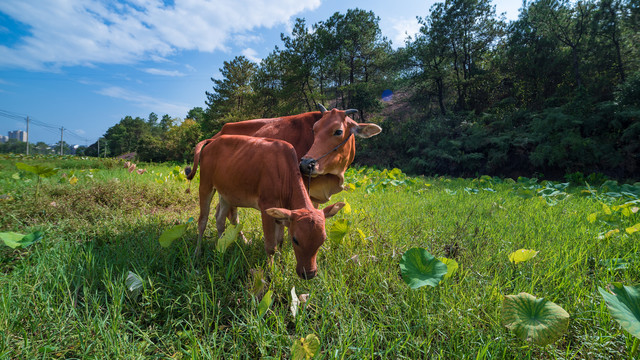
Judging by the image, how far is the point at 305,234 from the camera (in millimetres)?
1732

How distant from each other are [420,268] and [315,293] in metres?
0.72

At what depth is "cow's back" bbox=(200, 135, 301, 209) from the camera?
2.14 meters

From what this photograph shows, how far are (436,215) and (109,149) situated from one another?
9084 centimetres

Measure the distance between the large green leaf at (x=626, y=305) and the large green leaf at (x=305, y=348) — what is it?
120 centimetres

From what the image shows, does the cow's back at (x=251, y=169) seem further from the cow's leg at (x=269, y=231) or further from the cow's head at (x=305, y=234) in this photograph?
the cow's head at (x=305, y=234)

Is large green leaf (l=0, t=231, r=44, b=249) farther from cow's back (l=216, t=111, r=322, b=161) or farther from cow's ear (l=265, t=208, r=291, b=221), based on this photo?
cow's back (l=216, t=111, r=322, b=161)

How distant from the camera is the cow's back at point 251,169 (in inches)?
84.4

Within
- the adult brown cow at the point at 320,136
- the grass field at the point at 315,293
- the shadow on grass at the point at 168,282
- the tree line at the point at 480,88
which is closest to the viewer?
the grass field at the point at 315,293

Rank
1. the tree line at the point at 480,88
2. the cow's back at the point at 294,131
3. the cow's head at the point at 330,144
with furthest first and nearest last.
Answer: the tree line at the point at 480,88 < the cow's back at the point at 294,131 < the cow's head at the point at 330,144

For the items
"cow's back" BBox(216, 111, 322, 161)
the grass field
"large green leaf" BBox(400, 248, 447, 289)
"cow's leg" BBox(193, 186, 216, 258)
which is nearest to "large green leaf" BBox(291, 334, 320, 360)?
the grass field

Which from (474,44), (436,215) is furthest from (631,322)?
(474,44)

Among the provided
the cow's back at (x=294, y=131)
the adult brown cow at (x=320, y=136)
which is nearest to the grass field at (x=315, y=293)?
the adult brown cow at (x=320, y=136)

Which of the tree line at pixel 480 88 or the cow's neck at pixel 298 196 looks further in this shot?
the tree line at pixel 480 88

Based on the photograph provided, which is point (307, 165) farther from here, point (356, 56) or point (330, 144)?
point (356, 56)
